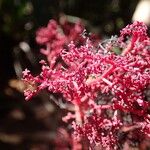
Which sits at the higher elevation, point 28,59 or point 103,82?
point 28,59

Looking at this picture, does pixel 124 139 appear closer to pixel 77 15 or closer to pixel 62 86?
pixel 62 86

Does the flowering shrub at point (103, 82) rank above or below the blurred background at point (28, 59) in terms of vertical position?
below

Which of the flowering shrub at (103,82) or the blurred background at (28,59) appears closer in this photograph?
the flowering shrub at (103,82)

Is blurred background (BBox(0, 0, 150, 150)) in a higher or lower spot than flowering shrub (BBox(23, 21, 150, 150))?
higher

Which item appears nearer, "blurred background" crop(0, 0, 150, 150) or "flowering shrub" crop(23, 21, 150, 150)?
"flowering shrub" crop(23, 21, 150, 150)

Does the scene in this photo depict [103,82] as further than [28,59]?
No

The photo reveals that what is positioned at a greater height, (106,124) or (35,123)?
(35,123)

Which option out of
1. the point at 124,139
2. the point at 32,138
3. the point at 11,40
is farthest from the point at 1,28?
the point at 124,139

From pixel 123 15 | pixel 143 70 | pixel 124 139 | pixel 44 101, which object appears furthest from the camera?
pixel 44 101
